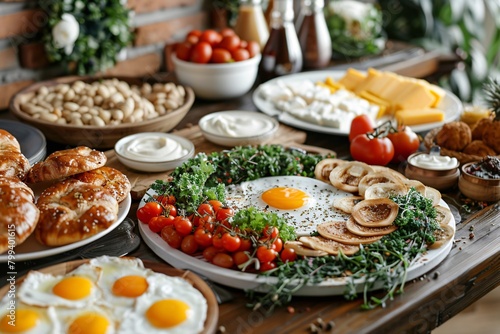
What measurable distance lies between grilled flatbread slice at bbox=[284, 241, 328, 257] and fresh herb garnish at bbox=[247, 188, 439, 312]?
0.01 metres

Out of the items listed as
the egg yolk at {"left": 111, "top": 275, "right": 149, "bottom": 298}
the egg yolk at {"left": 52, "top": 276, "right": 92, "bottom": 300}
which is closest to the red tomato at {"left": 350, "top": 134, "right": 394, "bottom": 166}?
the egg yolk at {"left": 111, "top": 275, "right": 149, "bottom": 298}

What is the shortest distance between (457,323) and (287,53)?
1896 mm

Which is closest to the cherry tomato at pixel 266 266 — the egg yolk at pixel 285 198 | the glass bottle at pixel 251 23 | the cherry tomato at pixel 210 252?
the cherry tomato at pixel 210 252

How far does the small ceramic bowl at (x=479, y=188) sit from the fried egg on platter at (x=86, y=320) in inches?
51.3

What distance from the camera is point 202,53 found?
115 inches

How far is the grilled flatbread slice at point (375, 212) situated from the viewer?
186 cm

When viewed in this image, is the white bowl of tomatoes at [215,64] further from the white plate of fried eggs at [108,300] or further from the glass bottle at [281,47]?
the white plate of fried eggs at [108,300]

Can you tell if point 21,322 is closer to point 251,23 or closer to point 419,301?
point 419,301

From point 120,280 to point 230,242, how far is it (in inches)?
12.1

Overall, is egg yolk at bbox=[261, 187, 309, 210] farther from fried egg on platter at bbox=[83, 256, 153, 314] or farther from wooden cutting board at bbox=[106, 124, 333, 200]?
fried egg on platter at bbox=[83, 256, 153, 314]

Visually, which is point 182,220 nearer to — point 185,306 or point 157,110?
point 185,306

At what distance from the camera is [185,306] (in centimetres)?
147

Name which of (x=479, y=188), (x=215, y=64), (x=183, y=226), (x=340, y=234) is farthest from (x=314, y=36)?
(x=183, y=226)

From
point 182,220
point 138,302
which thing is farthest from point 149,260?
point 138,302
